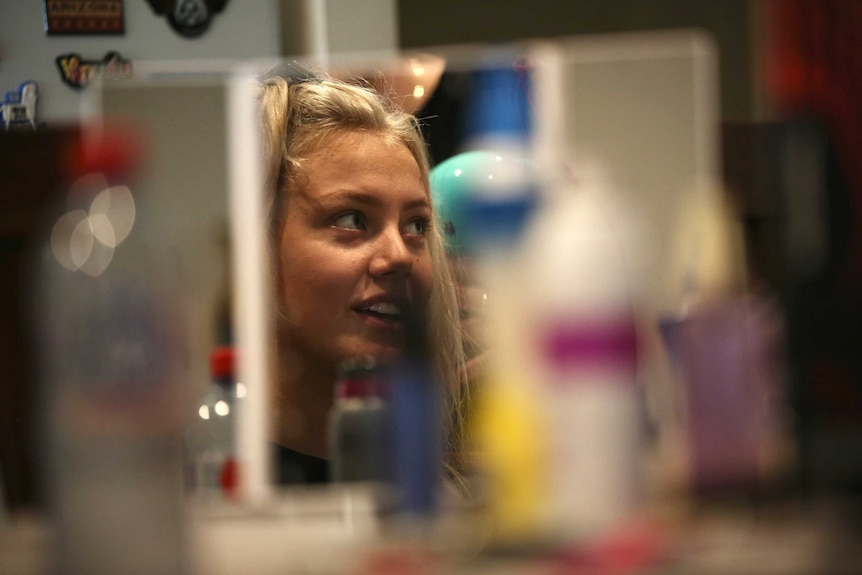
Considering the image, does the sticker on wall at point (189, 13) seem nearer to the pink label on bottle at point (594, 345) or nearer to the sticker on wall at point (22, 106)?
the sticker on wall at point (22, 106)

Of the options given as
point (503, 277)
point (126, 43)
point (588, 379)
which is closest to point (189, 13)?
point (126, 43)

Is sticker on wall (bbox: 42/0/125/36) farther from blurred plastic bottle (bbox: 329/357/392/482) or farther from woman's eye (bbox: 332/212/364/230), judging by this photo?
blurred plastic bottle (bbox: 329/357/392/482)

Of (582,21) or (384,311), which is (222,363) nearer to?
(384,311)

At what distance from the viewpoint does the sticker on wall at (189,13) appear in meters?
0.80

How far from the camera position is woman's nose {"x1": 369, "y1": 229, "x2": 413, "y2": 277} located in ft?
2.54

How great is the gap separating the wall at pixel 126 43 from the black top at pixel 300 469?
13.5 inches

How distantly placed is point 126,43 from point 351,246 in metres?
0.27

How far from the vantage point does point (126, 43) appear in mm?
792

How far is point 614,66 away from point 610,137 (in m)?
0.06

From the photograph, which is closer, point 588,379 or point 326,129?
point 588,379

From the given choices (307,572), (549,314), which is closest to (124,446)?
(307,572)

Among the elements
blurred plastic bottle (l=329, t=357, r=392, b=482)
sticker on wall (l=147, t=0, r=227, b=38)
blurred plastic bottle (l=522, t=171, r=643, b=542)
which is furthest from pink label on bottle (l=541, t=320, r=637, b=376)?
sticker on wall (l=147, t=0, r=227, b=38)

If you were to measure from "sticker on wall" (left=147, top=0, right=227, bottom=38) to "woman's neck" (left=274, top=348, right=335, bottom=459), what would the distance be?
0.30 metres

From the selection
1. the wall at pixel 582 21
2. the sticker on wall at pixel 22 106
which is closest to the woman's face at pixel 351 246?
the wall at pixel 582 21
